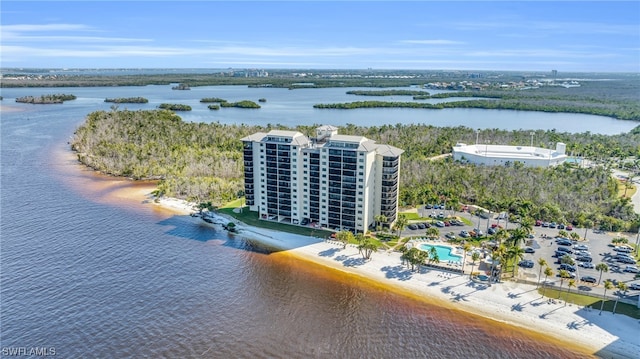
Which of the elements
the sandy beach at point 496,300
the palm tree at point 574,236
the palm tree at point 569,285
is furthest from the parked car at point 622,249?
the sandy beach at point 496,300

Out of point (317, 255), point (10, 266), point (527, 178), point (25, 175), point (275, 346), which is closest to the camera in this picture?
point (275, 346)

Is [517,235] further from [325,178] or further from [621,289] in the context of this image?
[325,178]

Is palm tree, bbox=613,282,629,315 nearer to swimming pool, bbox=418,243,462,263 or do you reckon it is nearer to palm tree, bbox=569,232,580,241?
palm tree, bbox=569,232,580,241

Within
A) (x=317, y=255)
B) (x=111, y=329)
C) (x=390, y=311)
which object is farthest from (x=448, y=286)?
(x=111, y=329)

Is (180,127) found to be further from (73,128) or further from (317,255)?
(317,255)

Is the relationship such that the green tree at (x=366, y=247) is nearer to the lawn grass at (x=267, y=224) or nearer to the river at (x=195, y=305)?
the river at (x=195, y=305)

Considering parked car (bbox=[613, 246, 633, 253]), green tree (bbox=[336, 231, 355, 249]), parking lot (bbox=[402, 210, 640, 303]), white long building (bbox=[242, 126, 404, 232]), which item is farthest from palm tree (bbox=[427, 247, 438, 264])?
parked car (bbox=[613, 246, 633, 253])
